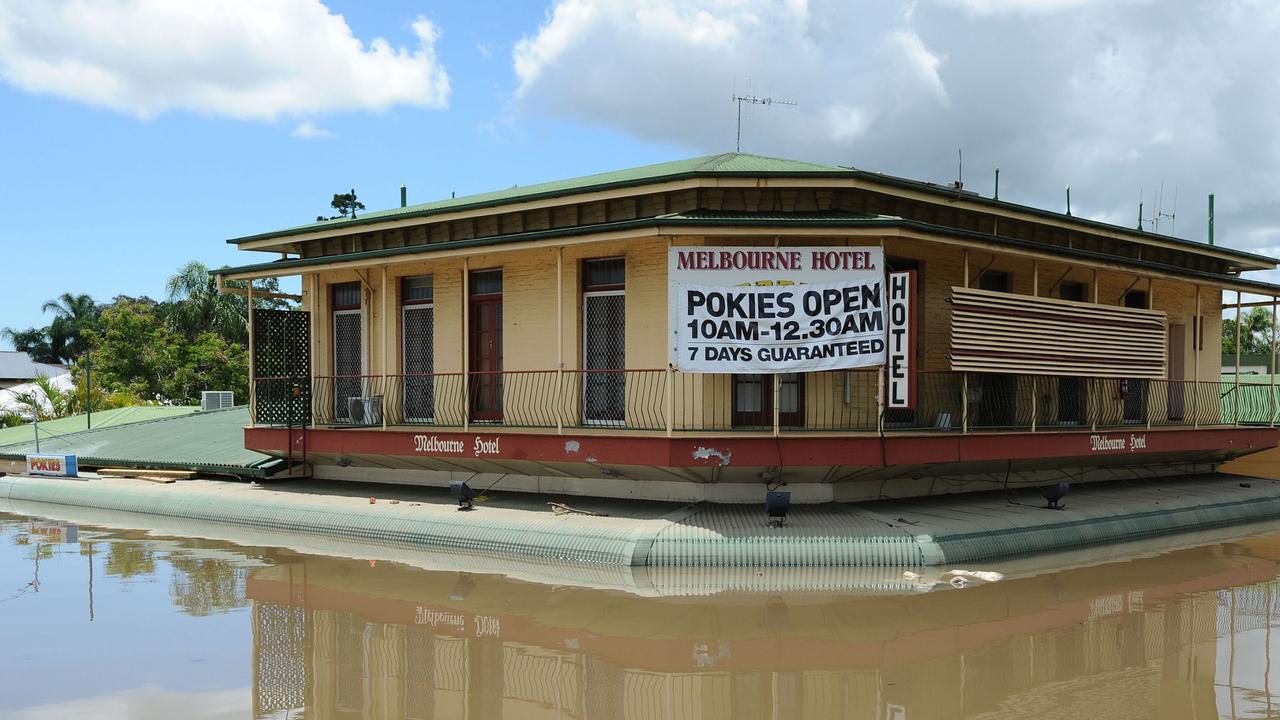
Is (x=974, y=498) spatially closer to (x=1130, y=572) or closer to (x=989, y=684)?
(x=1130, y=572)

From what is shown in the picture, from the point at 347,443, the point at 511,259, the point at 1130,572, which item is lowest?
the point at 1130,572

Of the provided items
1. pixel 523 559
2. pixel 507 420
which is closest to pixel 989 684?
pixel 523 559

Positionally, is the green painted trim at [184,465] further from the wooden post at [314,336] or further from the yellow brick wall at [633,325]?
the yellow brick wall at [633,325]

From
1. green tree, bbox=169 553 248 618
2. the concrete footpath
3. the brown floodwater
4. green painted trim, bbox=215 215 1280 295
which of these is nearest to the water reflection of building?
the brown floodwater

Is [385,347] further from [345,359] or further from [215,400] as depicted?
[215,400]

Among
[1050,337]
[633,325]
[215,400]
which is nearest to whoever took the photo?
[633,325]

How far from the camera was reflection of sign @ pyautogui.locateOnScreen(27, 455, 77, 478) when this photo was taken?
2072 centimetres

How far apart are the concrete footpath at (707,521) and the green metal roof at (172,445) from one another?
66cm

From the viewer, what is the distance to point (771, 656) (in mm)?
8734

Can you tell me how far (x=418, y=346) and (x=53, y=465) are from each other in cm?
896

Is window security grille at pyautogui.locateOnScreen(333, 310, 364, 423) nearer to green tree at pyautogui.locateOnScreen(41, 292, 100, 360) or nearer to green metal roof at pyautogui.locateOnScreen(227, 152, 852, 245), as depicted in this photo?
green metal roof at pyautogui.locateOnScreen(227, 152, 852, 245)

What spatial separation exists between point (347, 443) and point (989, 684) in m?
11.7

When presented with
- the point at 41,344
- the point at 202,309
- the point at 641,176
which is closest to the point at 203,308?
the point at 202,309

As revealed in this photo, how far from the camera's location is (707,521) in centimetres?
1301
